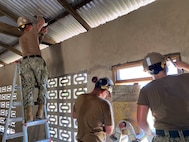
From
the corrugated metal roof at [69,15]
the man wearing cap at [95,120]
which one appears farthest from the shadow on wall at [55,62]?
the man wearing cap at [95,120]

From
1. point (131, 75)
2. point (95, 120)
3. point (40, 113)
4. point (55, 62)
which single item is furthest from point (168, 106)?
point (55, 62)

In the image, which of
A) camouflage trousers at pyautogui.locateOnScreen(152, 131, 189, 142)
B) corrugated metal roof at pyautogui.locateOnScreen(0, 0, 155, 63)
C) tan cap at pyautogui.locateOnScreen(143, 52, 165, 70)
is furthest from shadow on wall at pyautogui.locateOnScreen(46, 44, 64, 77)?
camouflage trousers at pyautogui.locateOnScreen(152, 131, 189, 142)

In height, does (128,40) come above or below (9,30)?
below

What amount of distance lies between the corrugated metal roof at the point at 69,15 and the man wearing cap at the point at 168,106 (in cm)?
129

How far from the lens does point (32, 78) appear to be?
2.81m

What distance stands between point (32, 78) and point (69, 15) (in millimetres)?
1125

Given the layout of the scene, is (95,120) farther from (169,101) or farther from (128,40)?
(128,40)

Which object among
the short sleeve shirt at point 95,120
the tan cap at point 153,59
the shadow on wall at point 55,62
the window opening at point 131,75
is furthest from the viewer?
the shadow on wall at point 55,62

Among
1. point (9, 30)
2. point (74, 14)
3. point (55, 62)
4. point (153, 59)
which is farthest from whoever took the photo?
point (55, 62)

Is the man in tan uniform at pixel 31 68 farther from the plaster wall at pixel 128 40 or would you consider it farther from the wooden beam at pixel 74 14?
the plaster wall at pixel 128 40

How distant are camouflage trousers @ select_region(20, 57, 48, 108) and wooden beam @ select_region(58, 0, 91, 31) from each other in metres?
0.82

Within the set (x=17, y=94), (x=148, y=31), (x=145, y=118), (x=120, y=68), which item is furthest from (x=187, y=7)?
(x=17, y=94)

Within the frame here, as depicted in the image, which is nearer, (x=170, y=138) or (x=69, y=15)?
(x=170, y=138)

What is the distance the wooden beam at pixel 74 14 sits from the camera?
2.79m
